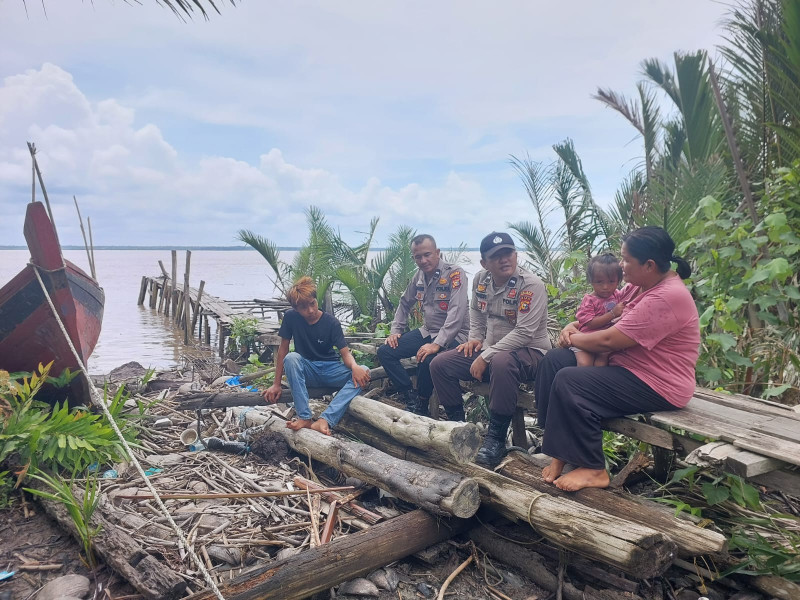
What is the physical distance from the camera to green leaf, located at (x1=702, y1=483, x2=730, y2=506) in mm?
3496

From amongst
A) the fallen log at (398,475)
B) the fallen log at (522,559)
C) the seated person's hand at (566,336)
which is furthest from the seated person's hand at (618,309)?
the fallen log at (522,559)

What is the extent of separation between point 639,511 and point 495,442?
1368 millimetres

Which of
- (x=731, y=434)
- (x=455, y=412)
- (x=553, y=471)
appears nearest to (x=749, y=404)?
(x=731, y=434)

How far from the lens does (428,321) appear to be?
20.8 ft

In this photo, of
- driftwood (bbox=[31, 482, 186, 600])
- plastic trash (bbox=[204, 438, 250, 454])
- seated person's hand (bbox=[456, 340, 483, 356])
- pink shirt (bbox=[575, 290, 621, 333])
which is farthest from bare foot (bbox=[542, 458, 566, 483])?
plastic trash (bbox=[204, 438, 250, 454])

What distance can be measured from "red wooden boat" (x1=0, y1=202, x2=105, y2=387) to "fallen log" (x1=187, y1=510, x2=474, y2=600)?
4.01 metres

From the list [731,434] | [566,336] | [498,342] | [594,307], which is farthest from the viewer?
[498,342]

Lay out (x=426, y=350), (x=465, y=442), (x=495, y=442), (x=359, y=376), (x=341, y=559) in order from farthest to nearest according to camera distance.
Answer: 1. (x=426, y=350)
2. (x=359, y=376)
3. (x=495, y=442)
4. (x=465, y=442)
5. (x=341, y=559)

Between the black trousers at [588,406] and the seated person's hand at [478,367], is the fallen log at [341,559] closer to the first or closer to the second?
the black trousers at [588,406]

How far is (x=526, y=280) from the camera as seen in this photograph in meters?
5.16

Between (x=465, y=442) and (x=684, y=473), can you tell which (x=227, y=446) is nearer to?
(x=465, y=442)

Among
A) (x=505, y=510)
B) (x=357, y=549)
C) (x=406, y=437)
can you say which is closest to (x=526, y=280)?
(x=406, y=437)

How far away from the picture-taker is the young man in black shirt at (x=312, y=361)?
5584 mm

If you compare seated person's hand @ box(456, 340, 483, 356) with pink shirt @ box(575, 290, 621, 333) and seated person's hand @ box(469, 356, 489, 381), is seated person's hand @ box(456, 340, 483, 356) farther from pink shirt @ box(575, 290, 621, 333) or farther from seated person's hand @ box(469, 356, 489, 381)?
pink shirt @ box(575, 290, 621, 333)
